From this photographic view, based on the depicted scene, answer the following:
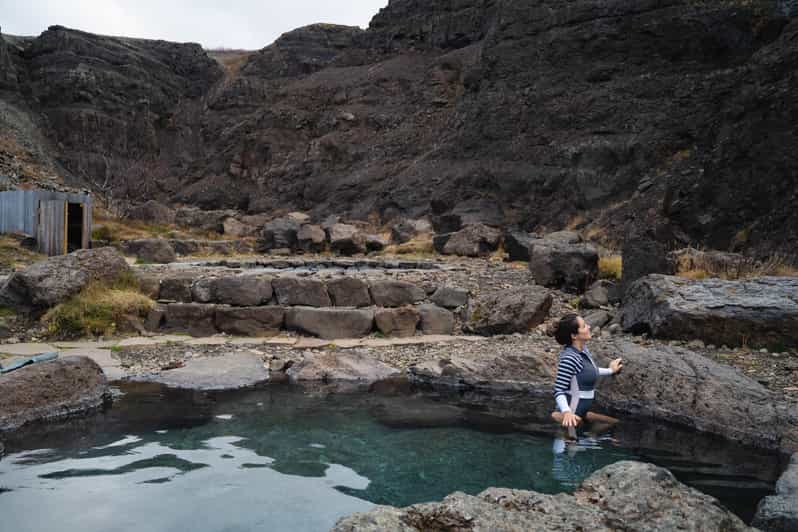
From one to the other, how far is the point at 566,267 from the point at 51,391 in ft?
30.0

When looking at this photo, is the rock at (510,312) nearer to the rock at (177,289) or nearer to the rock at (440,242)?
the rock at (177,289)

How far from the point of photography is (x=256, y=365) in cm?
733

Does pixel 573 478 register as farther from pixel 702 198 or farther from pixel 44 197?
pixel 44 197

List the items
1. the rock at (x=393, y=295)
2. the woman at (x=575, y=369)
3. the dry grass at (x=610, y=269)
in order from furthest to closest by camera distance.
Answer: the dry grass at (x=610, y=269), the rock at (x=393, y=295), the woman at (x=575, y=369)

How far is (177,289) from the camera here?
10.1 m

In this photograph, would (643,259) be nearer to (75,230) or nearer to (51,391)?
(51,391)

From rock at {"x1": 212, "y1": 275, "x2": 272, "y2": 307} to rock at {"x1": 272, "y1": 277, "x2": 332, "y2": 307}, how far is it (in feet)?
0.65

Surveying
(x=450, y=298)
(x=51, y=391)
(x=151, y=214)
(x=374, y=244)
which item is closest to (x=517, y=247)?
(x=374, y=244)

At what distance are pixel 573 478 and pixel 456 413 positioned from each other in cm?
184

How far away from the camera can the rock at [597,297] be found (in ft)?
34.3

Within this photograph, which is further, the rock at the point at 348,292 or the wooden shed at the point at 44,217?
the wooden shed at the point at 44,217

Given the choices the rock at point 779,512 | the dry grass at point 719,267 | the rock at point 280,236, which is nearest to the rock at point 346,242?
the rock at point 280,236

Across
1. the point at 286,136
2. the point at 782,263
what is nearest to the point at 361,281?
the point at 782,263

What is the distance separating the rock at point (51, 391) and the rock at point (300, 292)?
396 cm
